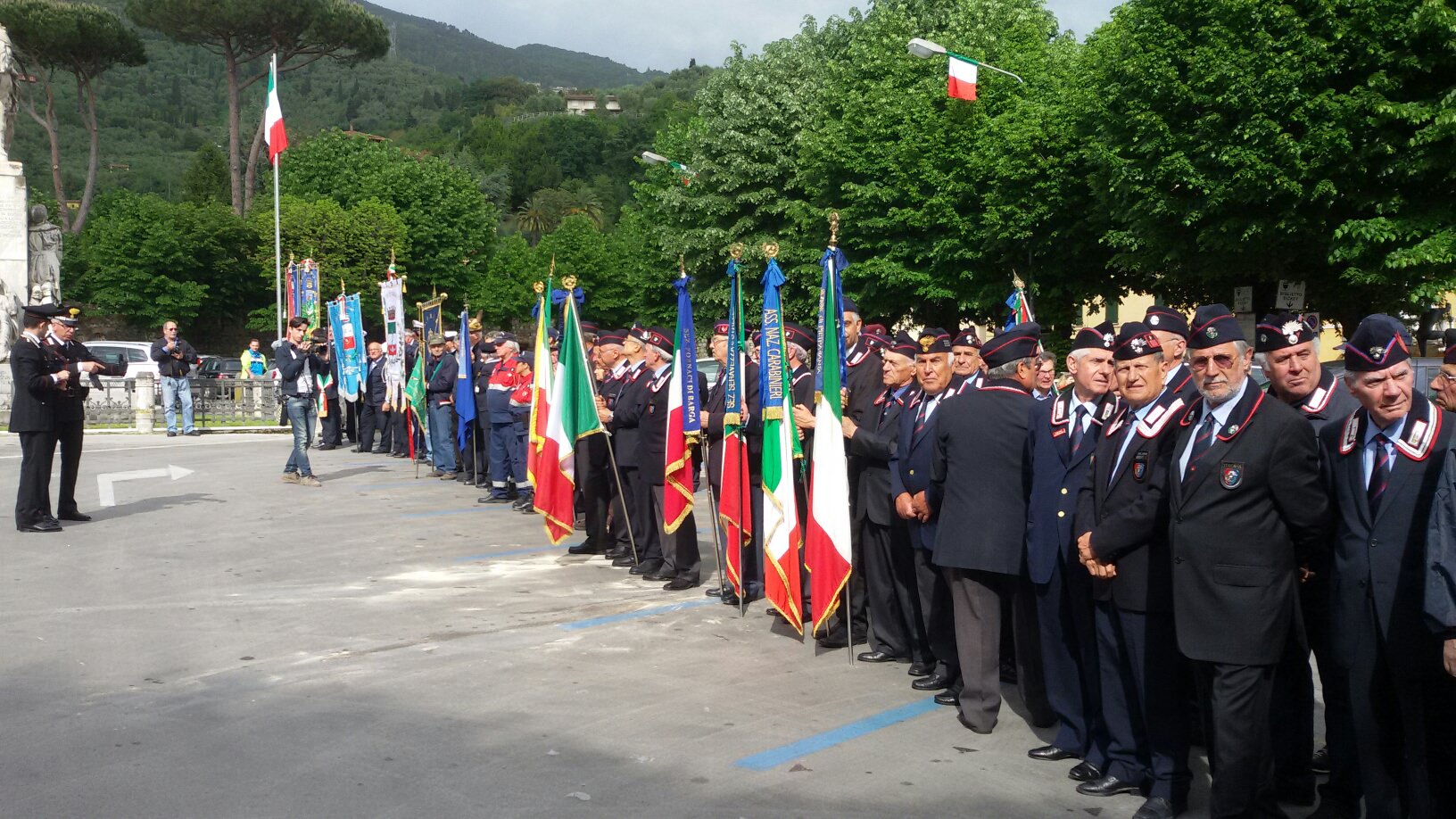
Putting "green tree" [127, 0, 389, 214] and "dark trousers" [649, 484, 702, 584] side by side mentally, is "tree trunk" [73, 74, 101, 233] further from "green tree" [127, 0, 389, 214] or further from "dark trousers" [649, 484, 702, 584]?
"dark trousers" [649, 484, 702, 584]

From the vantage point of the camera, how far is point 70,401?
42.8 ft

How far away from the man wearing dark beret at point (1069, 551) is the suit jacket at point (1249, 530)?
0.91 m

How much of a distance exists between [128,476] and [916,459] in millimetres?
13915

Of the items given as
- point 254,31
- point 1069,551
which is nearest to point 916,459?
point 1069,551

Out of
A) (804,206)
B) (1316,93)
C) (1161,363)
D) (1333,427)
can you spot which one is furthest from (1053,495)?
(804,206)

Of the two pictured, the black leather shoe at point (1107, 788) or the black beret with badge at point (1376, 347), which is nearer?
the black beret with badge at point (1376, 347)

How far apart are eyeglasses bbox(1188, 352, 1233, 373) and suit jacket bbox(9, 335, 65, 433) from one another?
36.6 ft

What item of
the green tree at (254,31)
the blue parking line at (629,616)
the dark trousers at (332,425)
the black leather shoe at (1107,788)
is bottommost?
the black leather shoe at (1107,788)

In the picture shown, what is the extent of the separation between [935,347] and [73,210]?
7494 cm

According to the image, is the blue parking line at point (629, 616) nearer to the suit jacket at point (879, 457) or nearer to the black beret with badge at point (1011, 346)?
the suit jacket at point (879, 457)

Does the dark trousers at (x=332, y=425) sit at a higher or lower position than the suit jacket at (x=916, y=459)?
lower

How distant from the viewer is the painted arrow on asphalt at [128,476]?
52.5ft

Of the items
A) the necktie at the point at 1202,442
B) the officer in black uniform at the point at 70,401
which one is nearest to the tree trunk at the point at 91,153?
the officer in black uniform at the point at 70,401

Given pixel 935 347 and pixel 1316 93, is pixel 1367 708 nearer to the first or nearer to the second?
pixel 935 347
